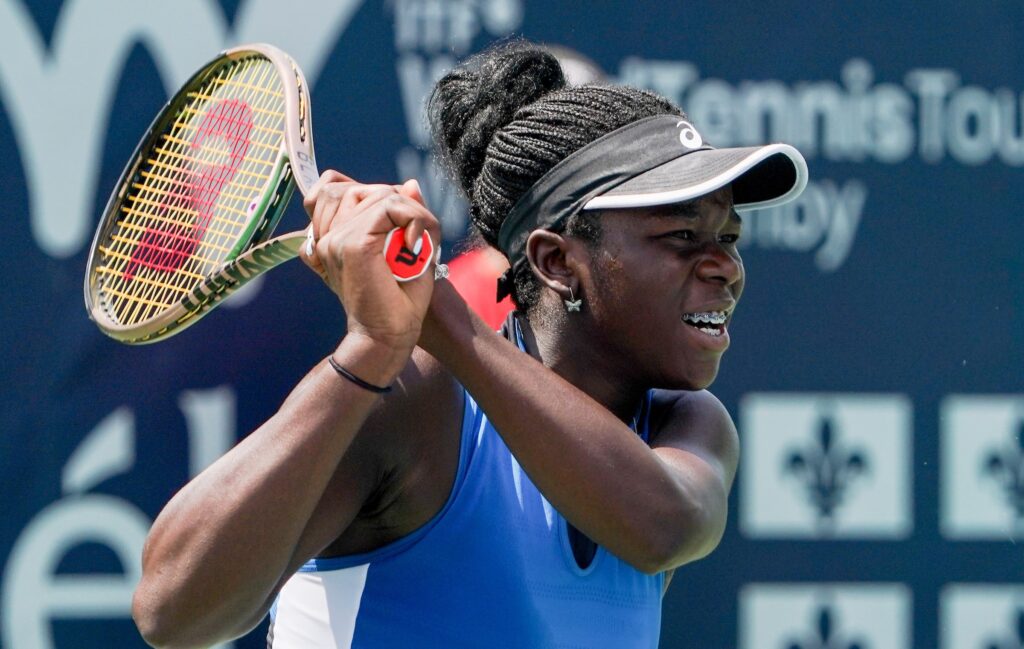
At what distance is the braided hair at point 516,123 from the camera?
1910 millimetres

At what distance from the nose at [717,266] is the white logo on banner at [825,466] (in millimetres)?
985

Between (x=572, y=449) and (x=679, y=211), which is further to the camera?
(x=679, y=211)

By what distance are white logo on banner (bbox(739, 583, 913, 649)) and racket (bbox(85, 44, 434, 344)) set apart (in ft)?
4.46

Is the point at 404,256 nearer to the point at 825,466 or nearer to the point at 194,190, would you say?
the point at 194,190

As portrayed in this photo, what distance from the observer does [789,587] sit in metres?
2.81

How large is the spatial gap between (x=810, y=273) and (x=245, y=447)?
1.61 meters

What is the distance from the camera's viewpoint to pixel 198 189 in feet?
6.79

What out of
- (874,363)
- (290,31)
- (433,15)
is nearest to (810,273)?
(874,363)

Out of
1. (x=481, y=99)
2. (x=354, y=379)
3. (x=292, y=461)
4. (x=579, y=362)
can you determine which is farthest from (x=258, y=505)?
(x=481, y=99)

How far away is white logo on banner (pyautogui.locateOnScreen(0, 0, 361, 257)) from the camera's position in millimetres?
2621

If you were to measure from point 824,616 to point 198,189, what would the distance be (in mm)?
1560

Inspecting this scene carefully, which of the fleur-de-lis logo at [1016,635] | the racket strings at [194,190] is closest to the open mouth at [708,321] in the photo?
the racket strings at [194,190]

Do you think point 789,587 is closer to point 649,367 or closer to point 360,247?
point 649,367

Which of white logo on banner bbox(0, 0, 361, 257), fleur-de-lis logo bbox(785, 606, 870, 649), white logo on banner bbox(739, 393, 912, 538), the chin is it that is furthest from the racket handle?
fleur-de-lis logo bbox(785, 606, 870, 649)
